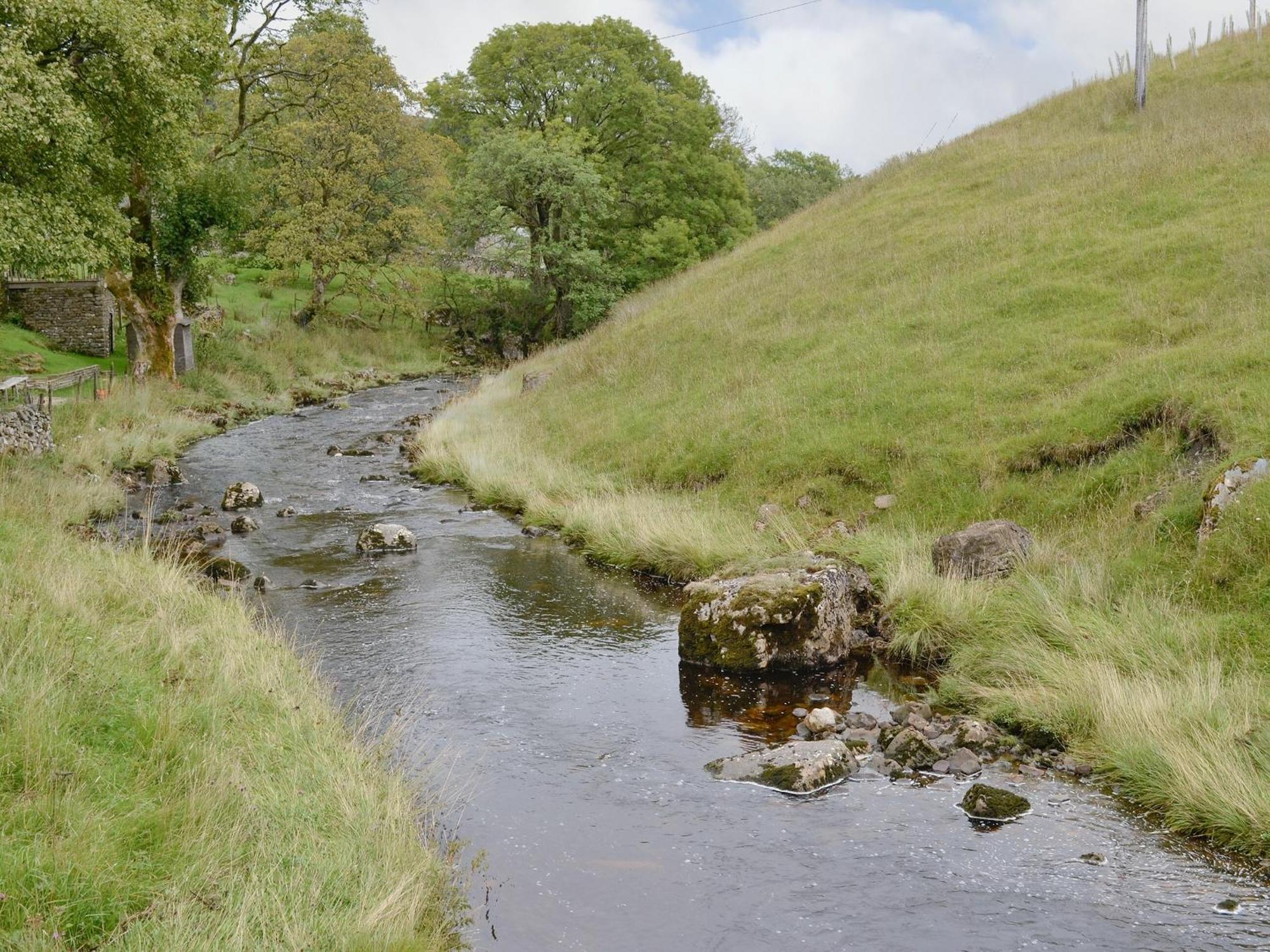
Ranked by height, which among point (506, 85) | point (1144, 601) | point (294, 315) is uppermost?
point (506, 85)

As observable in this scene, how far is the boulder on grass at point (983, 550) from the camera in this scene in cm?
1207

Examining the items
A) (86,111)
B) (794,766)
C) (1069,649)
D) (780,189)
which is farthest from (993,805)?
(780,189)

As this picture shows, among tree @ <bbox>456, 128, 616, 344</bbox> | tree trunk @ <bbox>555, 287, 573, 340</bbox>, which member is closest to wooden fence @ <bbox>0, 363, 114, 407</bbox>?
tree @ <bbox>456, 128, 616, 344</bbox>

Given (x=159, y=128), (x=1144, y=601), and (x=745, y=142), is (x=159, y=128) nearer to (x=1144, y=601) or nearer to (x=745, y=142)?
(x=1144, y=601)

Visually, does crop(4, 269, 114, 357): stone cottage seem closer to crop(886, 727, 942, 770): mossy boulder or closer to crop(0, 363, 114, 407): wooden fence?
crop(0, 363, 114, 407): wooden fence

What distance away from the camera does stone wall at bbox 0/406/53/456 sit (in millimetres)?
19431

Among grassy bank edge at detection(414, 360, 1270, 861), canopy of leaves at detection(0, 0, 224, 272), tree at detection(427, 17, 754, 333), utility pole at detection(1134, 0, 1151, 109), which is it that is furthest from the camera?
tree at detection(427, 17, 754, 333)

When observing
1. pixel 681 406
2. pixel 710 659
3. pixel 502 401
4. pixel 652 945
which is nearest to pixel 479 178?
pixel 502 401

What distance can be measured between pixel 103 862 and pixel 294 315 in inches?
1826

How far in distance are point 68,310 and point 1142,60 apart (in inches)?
1451

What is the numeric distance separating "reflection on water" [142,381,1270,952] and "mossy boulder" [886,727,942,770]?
282mm

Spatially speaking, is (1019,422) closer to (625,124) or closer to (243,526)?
(243,526)

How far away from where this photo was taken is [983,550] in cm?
1220

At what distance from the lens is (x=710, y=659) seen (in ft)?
37.1
